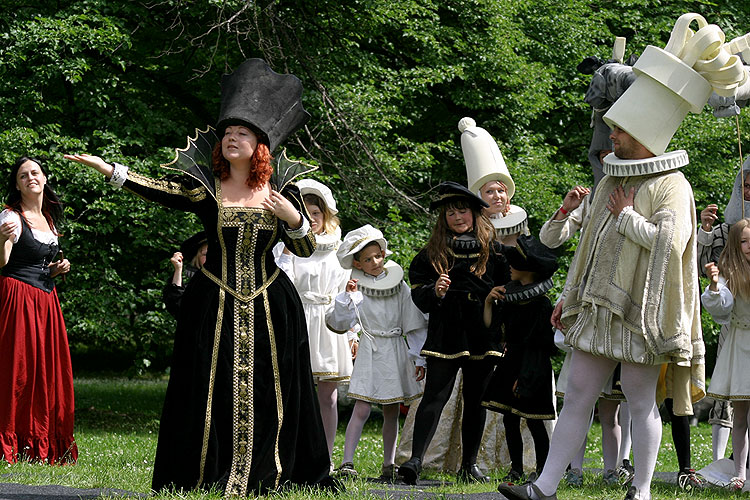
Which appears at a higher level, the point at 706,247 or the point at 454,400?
the point at 706,247

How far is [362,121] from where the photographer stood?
12.4m

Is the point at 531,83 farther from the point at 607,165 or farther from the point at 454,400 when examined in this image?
the point at 607,165

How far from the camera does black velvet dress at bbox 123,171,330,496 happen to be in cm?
535

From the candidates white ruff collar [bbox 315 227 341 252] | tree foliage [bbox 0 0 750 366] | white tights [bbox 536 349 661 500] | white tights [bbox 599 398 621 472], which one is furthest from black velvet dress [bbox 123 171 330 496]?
tree foliage [bbox 0 0 750 366]

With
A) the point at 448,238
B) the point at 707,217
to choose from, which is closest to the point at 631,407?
the point at 448,238

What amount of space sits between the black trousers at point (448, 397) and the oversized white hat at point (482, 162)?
138 centimetres

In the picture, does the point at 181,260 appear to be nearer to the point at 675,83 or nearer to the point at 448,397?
the point at 448,397

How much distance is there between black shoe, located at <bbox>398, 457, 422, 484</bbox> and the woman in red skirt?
8.81 feet

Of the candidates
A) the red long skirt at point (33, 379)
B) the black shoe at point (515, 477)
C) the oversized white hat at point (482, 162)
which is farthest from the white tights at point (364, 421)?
the red long skirt at point (33, 379)

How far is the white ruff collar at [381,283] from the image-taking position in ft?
24.7

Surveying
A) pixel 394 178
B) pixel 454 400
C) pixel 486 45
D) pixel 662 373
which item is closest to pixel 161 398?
pixel 394 178

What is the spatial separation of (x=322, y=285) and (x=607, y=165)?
10.1 ft

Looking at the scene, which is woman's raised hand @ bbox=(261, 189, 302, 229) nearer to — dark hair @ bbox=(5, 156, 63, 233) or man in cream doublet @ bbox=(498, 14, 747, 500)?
man in cream doublet @ bbox=(498, 14, 747, 500)

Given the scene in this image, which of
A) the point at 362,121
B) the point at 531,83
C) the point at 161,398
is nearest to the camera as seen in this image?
the point at 362,121
